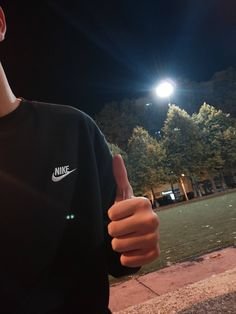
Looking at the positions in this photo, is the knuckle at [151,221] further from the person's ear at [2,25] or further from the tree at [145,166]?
the tree at [145,166]

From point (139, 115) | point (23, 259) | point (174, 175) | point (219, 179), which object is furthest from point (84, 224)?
point (139, 115)

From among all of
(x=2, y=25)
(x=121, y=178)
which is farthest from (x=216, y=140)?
(x=121, y=178)

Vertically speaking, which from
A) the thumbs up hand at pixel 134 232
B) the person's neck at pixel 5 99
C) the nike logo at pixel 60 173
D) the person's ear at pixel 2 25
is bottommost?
the thumbs up hand at pixel 134 232

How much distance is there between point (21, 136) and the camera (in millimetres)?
1528

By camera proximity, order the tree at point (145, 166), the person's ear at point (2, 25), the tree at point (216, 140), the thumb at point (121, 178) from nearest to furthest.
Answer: the thumb at point (121, 178), the person's ear at point (2, 25), the tree at point (145, 166), the tree at point (216, 140)

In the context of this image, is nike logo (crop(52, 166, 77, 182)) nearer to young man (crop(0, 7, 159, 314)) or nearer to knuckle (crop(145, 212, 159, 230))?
young man (crop(0, 7, 159, 314))

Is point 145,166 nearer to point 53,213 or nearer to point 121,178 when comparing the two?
point 121,178

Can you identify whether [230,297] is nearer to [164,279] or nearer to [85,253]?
[164,279]

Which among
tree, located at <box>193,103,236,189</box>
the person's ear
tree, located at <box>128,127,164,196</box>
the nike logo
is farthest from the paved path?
tree, located at <box>193,103,236,189</box>

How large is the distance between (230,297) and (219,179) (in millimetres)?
40640

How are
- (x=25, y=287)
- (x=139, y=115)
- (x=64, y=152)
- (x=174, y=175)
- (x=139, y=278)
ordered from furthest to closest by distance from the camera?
(x=139, y=115) → (x=174, y=175) → (x=139, y=278) → (x=64, y=152) → (x=25, y=287)

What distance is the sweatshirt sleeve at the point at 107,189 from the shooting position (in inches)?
63.2

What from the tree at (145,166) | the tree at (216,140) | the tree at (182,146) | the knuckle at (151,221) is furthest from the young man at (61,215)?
the tree at (216,140)

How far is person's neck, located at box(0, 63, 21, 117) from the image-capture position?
1.57 m
